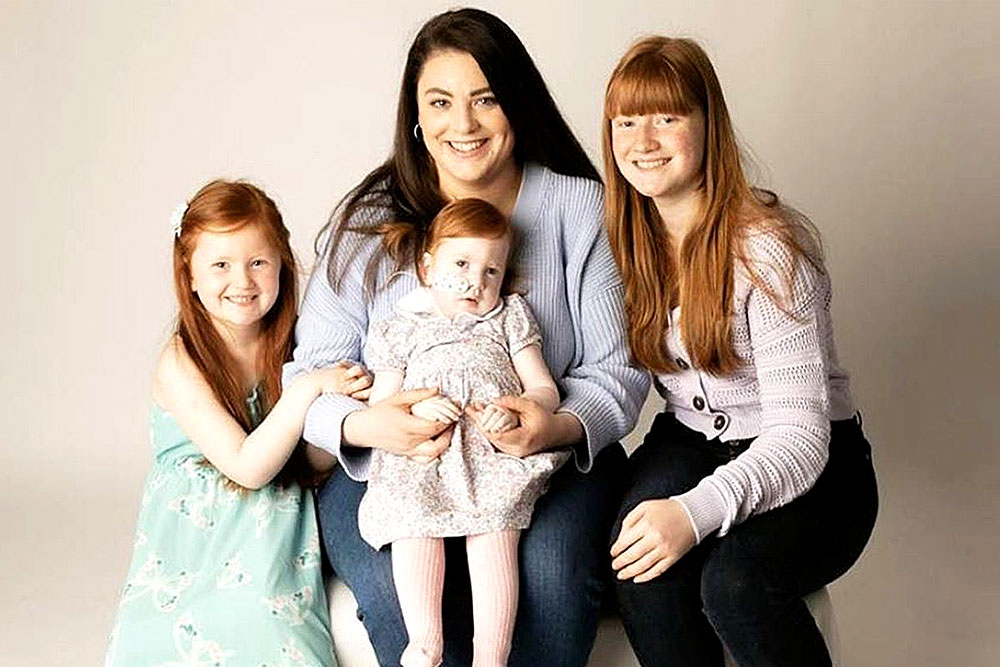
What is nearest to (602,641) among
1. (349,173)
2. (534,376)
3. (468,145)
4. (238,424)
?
(534,376)

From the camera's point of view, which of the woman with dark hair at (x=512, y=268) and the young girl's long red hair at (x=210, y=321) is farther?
the young girl's long red hair at (x=210, y=321)

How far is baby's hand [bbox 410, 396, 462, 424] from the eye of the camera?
287cm

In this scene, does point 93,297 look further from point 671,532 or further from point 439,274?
point 671,532

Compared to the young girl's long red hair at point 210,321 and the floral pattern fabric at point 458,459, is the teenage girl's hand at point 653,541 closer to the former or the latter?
the floral pattern fabric at point 458,459

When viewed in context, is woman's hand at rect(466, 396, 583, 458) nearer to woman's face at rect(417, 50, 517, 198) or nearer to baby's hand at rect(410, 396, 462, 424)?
baby's hand at rect(410, 396, 462, 424)

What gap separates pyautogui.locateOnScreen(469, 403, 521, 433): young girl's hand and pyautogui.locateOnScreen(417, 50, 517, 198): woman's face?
0.45 m

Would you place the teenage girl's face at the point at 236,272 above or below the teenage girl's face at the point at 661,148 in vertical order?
below

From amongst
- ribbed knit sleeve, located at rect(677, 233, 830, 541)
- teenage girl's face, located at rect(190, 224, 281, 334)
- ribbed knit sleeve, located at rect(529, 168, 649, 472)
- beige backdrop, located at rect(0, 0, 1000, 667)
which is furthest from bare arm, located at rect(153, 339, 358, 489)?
beige backdrop, located at rect(0, 0, 1000, 667)

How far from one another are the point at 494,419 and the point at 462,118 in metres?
0.52

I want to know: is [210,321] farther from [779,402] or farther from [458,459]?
[779,402]

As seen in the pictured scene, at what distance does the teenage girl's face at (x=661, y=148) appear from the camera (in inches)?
119

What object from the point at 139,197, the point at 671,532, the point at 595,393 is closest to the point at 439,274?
the point at 595,393

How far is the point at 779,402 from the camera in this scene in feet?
9.62

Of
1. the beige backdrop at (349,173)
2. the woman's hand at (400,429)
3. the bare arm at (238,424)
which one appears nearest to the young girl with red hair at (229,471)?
the bare arm at (238,424)
